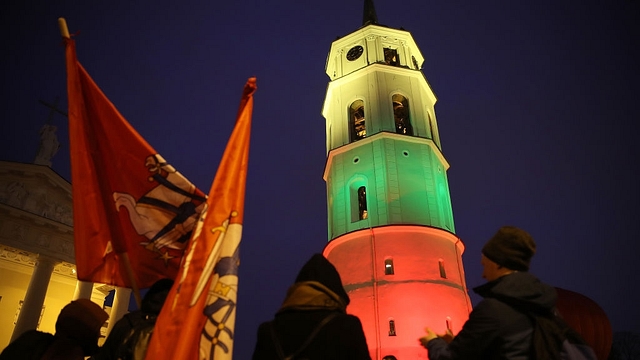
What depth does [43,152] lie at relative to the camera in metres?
22.6

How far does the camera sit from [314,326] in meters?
3.24

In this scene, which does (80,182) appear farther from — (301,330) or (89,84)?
(301,330)

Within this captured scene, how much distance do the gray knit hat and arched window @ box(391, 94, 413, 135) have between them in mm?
24948

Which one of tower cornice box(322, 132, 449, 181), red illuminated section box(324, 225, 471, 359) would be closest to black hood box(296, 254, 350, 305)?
red illuminated section box(324, 225, 471, 359)

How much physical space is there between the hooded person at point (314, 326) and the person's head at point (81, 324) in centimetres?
168

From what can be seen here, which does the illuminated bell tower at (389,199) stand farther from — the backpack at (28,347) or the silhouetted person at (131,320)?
the backpack at (28,347)

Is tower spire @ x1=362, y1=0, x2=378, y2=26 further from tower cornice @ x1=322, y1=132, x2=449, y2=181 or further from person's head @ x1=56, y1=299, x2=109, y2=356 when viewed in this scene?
person's head @ x1=56, y1=299, x2=109, y2=356

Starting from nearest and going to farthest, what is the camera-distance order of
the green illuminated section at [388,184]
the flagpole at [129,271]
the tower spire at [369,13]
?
the flagpole at [129,271]
the green illuminated section at [388,184]
the tower spire at [369,13]

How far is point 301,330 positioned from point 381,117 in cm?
2548

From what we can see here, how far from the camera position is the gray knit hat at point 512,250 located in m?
3.41

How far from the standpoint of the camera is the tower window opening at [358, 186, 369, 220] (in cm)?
2594

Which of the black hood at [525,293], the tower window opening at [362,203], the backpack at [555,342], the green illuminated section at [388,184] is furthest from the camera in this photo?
the tower window opening at [362,203]

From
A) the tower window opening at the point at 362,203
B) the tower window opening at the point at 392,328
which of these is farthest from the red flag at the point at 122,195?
the tower window opening at the point at 362,203

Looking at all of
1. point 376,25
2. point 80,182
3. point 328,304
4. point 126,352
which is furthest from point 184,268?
point 376,25
